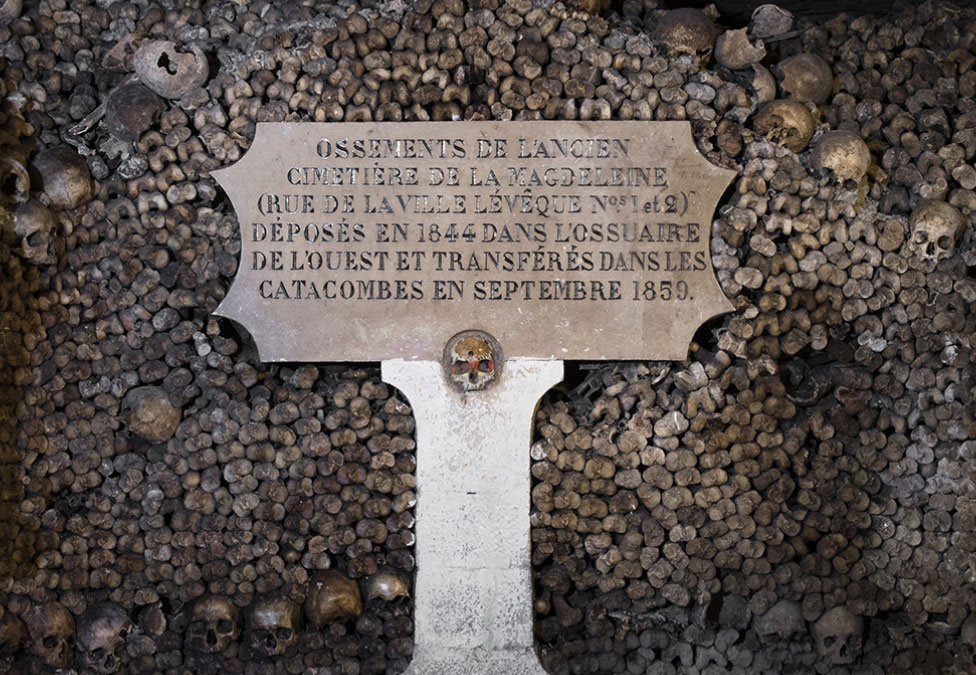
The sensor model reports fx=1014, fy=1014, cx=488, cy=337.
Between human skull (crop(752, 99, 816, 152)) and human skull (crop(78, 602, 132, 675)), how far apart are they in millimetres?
2887

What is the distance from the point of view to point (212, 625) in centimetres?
361

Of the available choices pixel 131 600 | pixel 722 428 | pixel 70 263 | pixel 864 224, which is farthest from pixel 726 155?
pixel 131 600

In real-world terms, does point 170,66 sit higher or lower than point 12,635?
higher

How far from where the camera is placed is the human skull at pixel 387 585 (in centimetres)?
361

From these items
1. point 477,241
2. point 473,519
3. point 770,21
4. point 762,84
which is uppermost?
point 770,21

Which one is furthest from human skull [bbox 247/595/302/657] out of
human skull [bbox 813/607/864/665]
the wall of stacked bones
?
human skull [bbox 813/607/864/665]

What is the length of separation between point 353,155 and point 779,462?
1885 millimetres

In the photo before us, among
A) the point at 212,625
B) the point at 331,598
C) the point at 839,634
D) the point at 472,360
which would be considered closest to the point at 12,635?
the point at 212,625

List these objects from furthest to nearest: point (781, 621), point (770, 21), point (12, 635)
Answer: point (770, 21)
point (781, 621)
point (12, 635)

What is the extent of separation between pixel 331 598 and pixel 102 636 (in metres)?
0.82

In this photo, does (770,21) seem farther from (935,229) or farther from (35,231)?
(35,231)

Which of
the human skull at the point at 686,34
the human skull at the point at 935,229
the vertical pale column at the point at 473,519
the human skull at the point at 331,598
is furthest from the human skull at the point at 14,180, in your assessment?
the human skull at the point at 935,229

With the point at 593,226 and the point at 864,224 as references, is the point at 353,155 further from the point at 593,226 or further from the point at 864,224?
the point at 864,224

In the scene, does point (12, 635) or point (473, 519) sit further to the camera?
point (473, 519)
